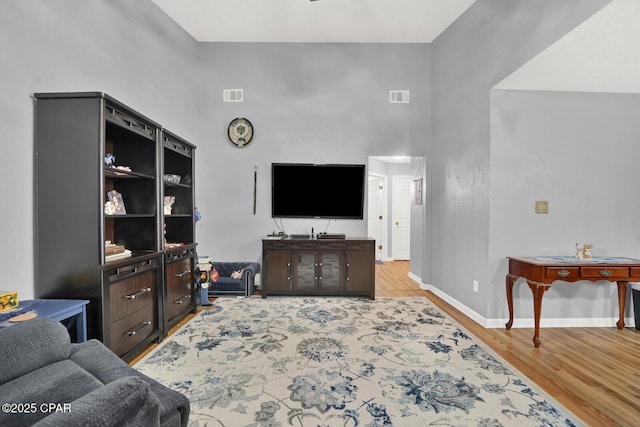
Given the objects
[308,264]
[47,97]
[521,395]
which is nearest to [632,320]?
[521,395]

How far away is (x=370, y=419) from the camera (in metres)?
1.78

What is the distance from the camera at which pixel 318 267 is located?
14.0 ft

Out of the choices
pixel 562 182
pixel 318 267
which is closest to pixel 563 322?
pixel 562 182

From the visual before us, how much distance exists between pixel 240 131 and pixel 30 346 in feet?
12.9

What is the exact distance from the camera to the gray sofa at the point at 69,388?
721 millimetres

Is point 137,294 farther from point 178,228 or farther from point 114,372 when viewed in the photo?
point 114,372

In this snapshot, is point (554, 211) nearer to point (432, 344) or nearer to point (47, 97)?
point (432, 344)

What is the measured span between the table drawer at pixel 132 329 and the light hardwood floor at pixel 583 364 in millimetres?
156

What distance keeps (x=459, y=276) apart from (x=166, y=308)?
342 centimetres

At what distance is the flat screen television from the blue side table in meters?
2.79

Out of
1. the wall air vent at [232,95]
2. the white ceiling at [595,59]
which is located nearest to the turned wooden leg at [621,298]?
the white ceiling at [595,59]

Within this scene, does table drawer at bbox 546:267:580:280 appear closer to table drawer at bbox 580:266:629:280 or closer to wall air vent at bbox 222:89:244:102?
table drawer at bbox 580:266:629:280

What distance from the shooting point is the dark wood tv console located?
4.23 meters

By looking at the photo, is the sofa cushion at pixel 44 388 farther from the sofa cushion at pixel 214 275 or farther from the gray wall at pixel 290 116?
the gray wall at pixel 290 116
